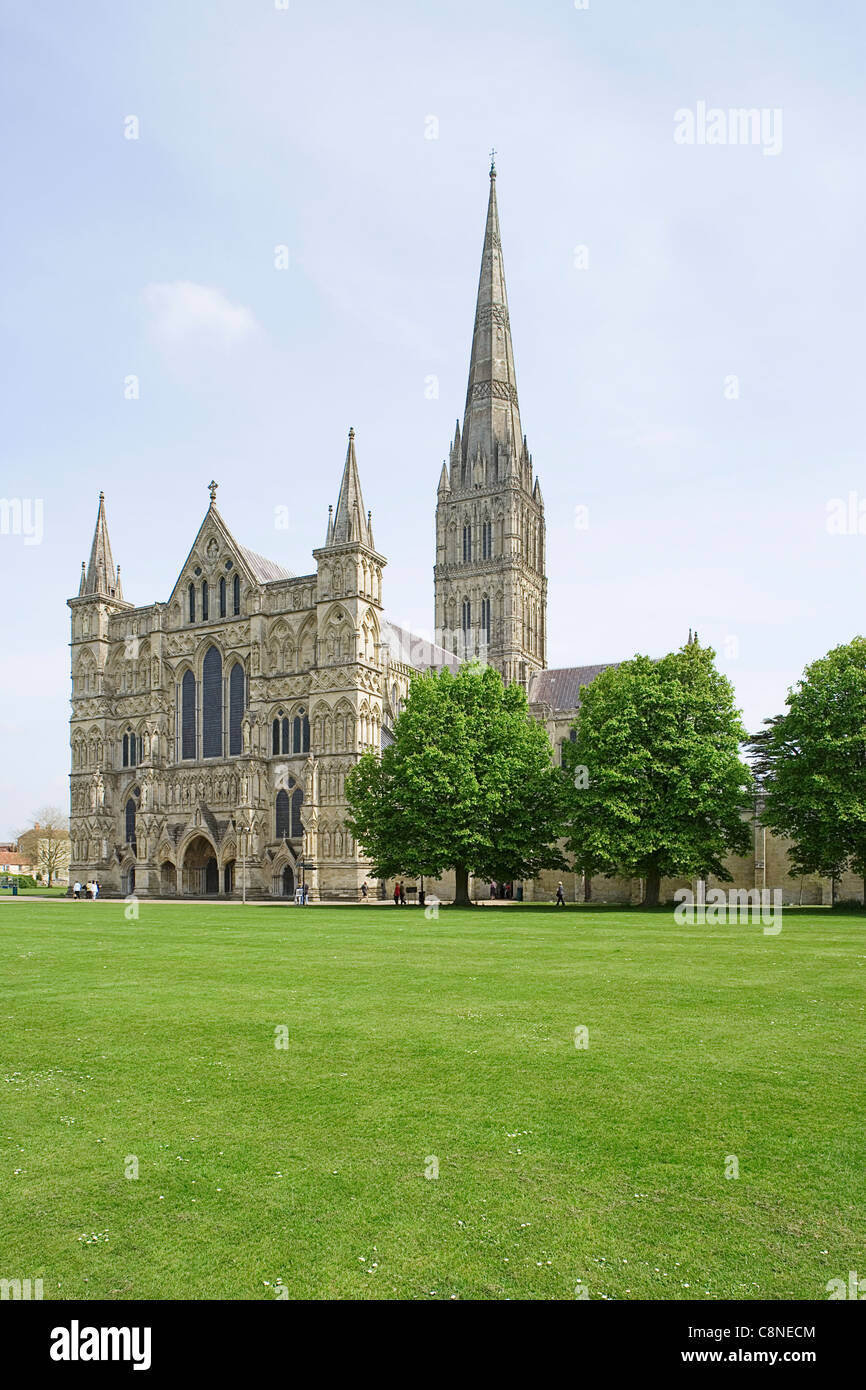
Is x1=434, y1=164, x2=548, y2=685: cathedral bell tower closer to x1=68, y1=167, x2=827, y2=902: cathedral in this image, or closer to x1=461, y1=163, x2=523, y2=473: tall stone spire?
x1=461, y1=163, x2=523, y2=473: tall stone spire

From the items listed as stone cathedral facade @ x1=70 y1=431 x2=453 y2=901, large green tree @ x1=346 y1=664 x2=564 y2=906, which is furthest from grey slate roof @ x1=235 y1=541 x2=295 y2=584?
large green tree @ x1=346 y1=664 x2=564 y2=906

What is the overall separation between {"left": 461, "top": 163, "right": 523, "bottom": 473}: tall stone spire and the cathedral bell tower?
10 centimetres

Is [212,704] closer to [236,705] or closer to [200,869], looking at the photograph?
[236,705]

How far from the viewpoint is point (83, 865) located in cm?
6650

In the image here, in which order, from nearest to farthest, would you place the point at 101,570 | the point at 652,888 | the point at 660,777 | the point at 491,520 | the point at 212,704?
the point at 660,777 → the point at 652,888 → the point at 212,704 → the point at 101,570 → the point at 491,520

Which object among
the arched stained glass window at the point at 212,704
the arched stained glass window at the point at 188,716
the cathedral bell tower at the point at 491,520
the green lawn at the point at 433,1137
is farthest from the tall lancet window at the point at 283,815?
the green lawn at the point at 433,1137

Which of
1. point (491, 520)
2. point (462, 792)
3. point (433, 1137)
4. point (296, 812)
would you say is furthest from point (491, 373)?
point (433, 1137)

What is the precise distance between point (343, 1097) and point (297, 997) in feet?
18.5

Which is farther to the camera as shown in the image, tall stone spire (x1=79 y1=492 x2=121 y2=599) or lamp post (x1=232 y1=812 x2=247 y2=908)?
tall stone spire (x1=79 y1=492 x2=121 y2=599)

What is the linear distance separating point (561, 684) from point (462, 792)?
4699 centimetres

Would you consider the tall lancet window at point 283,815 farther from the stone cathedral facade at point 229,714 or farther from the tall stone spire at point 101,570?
the tall stone spire at point 101,570

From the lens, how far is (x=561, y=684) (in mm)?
89250

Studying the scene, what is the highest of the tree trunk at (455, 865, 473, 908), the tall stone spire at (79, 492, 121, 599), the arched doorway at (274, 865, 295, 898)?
the tall stone spire at (79, 492, 121, 599)

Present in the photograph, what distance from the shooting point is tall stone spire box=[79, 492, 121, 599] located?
7081cm
